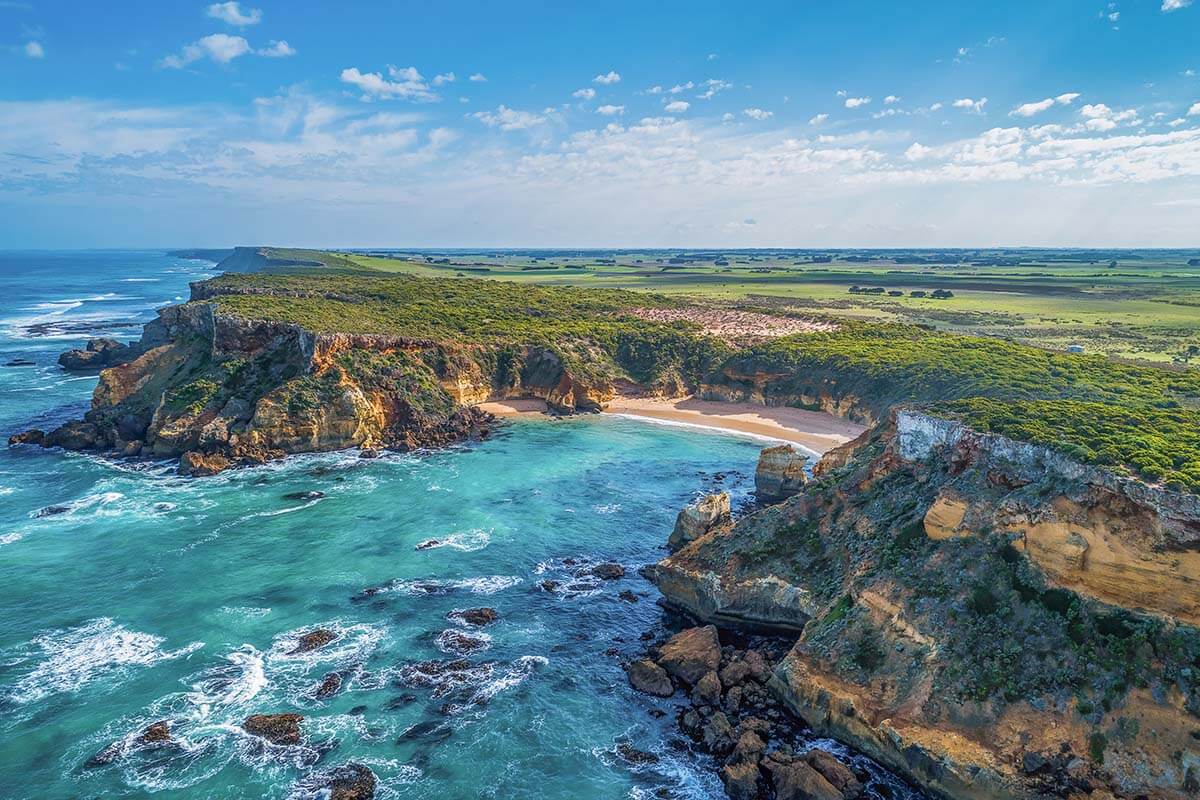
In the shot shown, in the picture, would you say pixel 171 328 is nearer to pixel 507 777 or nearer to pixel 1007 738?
pixel 507 777

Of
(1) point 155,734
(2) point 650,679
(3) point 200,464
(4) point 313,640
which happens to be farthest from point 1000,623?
(3) point 200,464

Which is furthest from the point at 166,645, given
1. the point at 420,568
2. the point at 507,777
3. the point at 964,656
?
the point at 964,656

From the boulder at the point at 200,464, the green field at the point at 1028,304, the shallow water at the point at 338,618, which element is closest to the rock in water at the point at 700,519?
the shallow water at the point at 338,618

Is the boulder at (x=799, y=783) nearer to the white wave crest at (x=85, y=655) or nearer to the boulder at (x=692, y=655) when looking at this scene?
the boulder at (x=692, y=655)

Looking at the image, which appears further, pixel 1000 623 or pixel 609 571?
pixel 609 571

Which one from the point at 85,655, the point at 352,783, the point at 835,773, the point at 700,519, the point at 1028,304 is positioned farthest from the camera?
the point at 1028,304

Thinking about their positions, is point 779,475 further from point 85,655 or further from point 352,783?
point 85,655

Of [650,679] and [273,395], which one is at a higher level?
[273,395]
